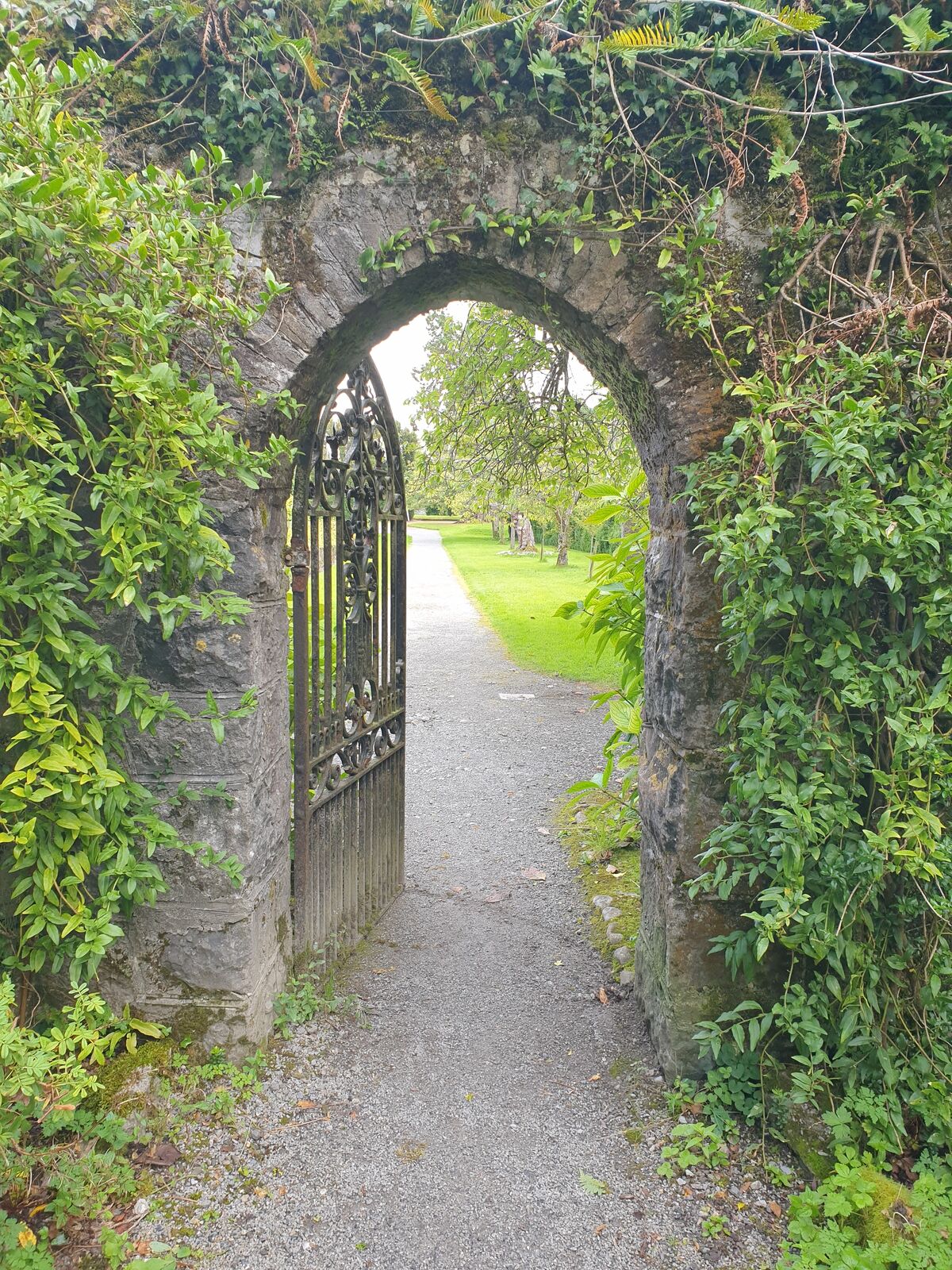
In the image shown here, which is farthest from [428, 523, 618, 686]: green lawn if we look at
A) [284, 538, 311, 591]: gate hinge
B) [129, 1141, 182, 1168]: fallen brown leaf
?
[129, 1141, 182, 1168]: fallen brown leaf

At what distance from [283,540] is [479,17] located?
1938mm

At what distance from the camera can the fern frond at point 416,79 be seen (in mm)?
2514

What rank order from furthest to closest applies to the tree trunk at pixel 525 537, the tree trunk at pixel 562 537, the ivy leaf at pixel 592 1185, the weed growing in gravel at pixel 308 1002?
the tree trunk at pixel 525 537 < the tree trunk at pixel 562 537 < the weed growing in gravel at pixel 308 1002 < the ivy leaf at pixel 592 1185

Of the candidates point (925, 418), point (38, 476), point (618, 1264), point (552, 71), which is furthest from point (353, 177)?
point (618, 1264)

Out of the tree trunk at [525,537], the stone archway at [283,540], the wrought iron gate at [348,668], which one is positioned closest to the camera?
the stone archway at [283,540]

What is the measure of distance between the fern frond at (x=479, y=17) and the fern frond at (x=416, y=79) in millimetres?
176

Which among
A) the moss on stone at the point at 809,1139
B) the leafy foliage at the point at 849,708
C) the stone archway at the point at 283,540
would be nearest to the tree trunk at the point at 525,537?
the stone archway at the point at 283,540

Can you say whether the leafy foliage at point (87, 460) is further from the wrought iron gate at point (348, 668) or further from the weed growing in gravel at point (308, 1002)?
the weed growing in gravel at point (308, 1002)

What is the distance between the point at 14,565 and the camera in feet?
7.28

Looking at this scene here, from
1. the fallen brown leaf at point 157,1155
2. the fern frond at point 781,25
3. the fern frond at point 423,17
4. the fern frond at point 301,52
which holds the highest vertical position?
the fern frond at point 423,17

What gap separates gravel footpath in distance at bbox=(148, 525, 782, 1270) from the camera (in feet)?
7.47

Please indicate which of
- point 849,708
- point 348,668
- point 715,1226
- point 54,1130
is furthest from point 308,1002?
point 849,708

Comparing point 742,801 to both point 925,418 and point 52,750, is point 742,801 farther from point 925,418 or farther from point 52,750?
point 52,750

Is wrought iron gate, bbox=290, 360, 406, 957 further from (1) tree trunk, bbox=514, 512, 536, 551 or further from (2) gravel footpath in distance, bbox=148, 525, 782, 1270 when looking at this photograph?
(1) tree trunk, bbox=514, 512, 536, 551
